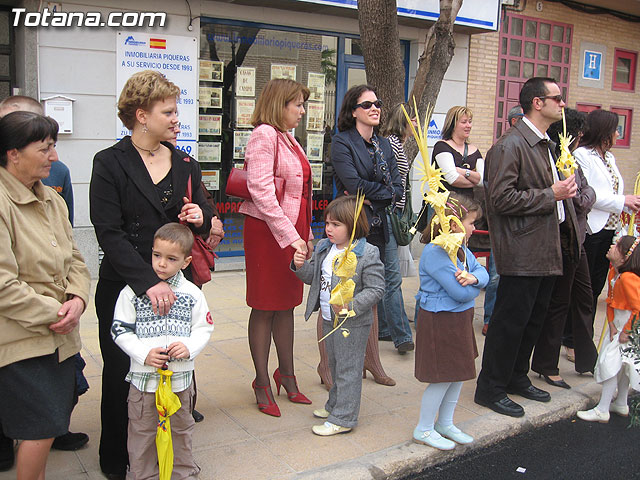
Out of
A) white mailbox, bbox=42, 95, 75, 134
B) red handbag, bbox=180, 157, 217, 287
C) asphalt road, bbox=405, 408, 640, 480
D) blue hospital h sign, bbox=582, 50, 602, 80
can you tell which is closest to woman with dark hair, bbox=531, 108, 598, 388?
asphalt road, bbox=405, 408, 640, 480

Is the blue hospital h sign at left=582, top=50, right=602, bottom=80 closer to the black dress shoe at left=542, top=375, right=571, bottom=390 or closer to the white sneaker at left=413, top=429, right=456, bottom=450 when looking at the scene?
the black dress shoe at left=542, top=375, right=571, bottom=390

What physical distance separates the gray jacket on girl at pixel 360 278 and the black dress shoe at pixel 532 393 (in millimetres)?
1541

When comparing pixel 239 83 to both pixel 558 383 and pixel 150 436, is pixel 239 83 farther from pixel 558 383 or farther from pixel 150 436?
pixel 150 436

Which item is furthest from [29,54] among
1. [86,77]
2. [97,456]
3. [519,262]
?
[519,262]

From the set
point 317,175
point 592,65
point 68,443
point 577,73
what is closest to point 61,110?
point 317,175

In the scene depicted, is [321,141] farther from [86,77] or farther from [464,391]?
[464,391]

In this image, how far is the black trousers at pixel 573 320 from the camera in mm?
5145

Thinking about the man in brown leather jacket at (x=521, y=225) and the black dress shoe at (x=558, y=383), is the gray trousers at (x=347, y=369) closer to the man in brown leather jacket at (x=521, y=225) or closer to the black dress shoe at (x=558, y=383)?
the man in brown leather jacket at (x=521, y=225)

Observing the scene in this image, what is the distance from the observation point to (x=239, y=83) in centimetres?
879

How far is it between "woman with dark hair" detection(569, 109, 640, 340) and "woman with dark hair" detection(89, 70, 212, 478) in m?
3.61

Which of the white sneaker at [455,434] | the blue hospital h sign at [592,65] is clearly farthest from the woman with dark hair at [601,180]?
the blue hospital h sign at [592,65]

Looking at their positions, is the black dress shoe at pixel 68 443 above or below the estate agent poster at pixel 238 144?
below

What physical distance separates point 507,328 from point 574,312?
3.50 ft

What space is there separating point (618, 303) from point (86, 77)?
19.8 ft
